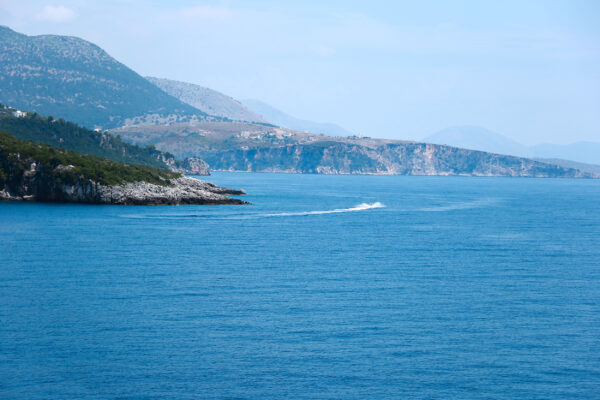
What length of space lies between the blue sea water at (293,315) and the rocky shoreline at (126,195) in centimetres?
3504

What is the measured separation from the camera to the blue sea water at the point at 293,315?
3164 cm

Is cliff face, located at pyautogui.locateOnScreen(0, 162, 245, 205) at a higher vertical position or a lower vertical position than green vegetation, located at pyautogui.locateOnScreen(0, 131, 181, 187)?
lower

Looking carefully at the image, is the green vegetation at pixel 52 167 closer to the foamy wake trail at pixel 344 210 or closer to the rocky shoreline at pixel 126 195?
the rocky shoreline at pixel 126 195

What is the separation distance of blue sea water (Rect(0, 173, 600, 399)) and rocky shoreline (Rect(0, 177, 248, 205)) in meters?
35.0

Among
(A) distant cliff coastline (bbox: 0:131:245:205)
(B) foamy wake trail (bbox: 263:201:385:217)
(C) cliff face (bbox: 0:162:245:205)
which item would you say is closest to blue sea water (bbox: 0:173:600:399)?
(B) foamy wake trail (bbox: 263:201:385:217)

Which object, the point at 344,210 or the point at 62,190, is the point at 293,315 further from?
the point at 62,190

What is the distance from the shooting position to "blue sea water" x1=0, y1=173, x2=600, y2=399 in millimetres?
31641

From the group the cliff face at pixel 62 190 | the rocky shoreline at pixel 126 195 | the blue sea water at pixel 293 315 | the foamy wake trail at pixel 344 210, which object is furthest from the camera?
the rocky shoreline at pixel 126 195

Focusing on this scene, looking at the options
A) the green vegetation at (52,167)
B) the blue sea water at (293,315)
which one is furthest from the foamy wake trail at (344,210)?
the green vegetation at (52,167)

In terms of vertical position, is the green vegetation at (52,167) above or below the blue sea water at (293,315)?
above

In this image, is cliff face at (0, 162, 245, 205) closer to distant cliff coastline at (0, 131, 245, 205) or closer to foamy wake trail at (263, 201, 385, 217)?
distant cliff coastline at (0, 131, 245, 205)

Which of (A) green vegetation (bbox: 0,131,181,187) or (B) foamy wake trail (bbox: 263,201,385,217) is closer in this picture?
(B) foamy wake trail (bbox: 263,201,385,217)

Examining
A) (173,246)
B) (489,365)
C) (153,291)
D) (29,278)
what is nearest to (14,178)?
(173,246)

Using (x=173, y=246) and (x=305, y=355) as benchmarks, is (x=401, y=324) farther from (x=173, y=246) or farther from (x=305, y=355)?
(x=173, y=246)
